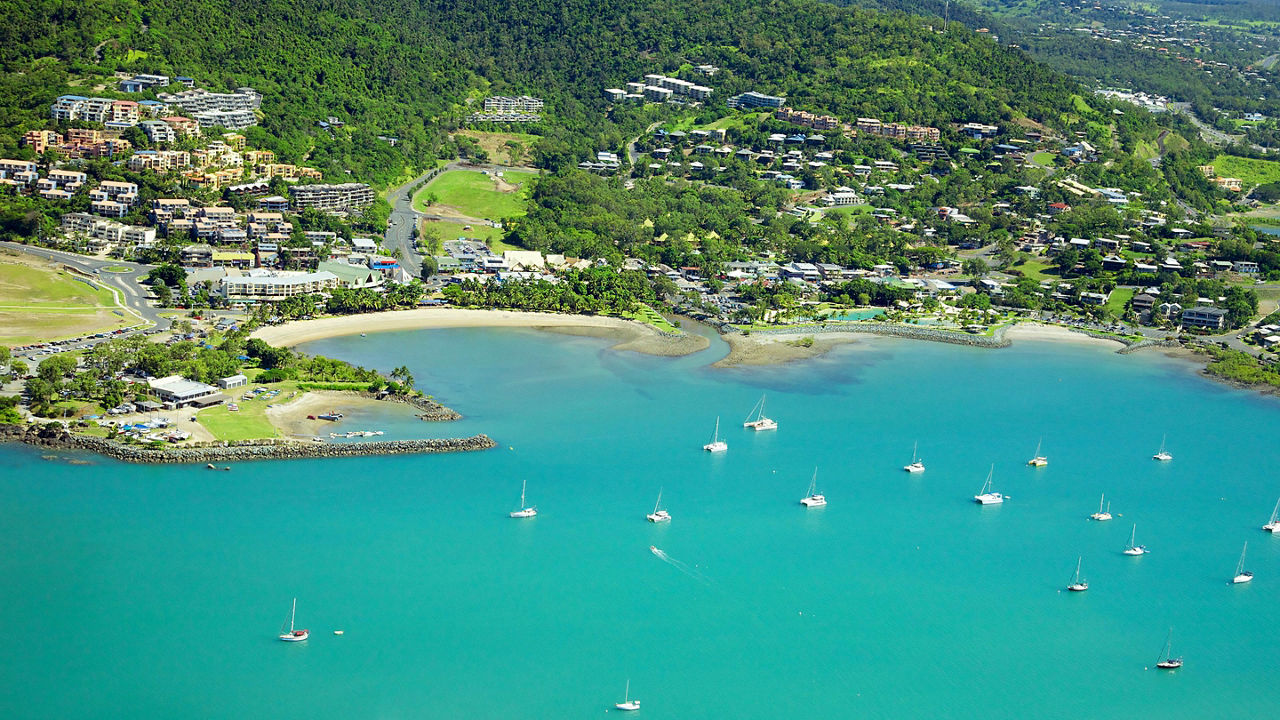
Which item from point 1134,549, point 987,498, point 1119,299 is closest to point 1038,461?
point 987,498

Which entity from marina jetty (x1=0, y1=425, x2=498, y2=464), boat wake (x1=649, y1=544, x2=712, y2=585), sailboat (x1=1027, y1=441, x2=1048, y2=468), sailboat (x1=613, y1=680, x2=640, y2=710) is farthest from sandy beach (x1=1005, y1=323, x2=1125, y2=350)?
sailboat (x1=613, y1=680, x2=640, y2=710)

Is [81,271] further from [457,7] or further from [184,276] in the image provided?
[457,7]

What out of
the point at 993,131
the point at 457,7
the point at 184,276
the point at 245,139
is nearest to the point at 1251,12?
the point at 993,131

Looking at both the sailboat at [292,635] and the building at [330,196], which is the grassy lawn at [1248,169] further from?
the sailboat at [292,635]

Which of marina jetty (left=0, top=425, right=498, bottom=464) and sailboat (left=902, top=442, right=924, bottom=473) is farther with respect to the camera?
sailboat (left=902, top=442, right=924, bottom=473)

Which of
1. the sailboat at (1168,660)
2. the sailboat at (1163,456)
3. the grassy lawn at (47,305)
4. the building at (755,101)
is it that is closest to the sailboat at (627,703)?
the sailboat at (1168,660)

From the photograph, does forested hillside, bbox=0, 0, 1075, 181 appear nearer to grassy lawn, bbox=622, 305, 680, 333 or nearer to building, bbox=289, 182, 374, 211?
building, bbox=289, 182, 374, 211

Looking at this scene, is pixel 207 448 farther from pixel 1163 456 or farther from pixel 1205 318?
pixel 1205 318
